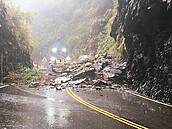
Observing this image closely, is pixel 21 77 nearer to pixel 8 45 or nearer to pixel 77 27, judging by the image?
pixel 8 45

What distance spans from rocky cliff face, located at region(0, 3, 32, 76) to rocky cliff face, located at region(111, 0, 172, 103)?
12.8 m

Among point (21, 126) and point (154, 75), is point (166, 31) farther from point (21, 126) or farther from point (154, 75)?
point (21, 126)

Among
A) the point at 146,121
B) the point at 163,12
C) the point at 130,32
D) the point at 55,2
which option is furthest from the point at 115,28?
the point at 55,2

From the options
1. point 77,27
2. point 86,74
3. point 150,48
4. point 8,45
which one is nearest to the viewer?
point 150,48

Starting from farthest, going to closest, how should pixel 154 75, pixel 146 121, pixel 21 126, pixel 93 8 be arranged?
pixel 93 8, pixel 154 75, pixel 146 121, pixel 21 126

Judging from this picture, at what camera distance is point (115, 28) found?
20.2 meters

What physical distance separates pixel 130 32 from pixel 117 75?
15.8ft

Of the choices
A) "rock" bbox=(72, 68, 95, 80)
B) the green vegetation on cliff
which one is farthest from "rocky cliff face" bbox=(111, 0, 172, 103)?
the green vegetation on cliff

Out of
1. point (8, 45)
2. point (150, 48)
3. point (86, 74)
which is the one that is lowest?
point (86, 74)

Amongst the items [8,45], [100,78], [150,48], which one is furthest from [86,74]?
[8,45]

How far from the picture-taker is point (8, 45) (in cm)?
1302

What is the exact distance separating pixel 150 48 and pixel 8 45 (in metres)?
14.5

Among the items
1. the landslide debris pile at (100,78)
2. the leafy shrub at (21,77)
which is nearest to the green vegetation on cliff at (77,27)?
the landslide debris pile at (100,78)

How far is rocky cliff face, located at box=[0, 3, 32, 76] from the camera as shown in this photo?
11938 mm
